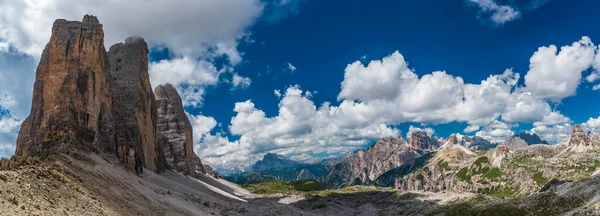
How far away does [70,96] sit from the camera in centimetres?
8425

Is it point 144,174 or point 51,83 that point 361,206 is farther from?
point 51,83

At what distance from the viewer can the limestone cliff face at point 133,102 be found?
10665cm

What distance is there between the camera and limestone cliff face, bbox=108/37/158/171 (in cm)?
10665

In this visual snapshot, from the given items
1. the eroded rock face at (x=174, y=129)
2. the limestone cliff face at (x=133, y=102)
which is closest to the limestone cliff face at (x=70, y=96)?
the limestone cliff face at (x=133, y=102)

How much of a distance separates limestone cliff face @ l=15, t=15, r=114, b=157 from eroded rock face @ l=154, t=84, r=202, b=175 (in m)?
60.9

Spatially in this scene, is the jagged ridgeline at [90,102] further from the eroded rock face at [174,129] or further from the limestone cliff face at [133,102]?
the eroded rock face at [174,129]

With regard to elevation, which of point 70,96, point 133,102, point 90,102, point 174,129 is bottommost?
point 90,102

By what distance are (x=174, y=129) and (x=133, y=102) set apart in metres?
57.2

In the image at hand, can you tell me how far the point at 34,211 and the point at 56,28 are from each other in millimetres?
87025

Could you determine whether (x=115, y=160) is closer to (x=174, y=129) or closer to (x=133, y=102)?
(x=133, y=102)

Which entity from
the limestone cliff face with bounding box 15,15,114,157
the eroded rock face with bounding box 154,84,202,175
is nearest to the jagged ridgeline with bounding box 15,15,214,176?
the limestone cliff face with bounding box 15,15,114,157

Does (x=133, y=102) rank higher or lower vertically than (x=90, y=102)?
higher

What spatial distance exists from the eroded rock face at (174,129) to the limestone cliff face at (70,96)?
60.9 metres

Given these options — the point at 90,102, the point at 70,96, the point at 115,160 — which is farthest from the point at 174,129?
the point at 70,96
